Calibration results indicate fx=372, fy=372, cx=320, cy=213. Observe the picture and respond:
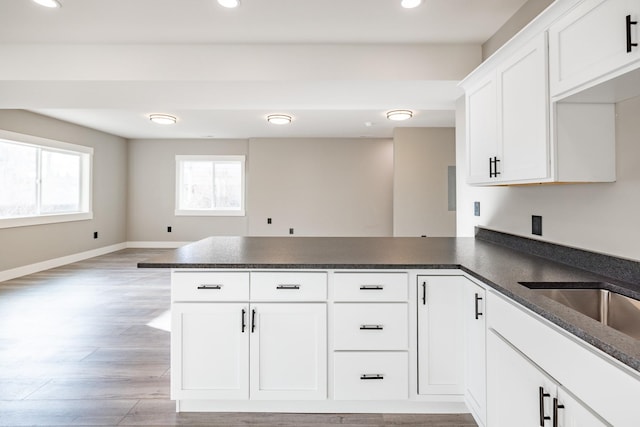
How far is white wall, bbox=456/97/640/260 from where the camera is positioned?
63.1 inches

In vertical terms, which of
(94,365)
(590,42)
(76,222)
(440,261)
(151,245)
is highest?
(590,42)

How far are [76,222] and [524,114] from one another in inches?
297

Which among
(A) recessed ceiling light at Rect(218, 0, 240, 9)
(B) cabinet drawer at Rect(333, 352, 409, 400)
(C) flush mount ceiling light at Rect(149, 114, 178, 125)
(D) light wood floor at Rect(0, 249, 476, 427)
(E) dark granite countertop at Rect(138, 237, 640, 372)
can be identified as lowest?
(D) light wood floor at Rect(0, 249, 476, 427)

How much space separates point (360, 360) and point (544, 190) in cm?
148

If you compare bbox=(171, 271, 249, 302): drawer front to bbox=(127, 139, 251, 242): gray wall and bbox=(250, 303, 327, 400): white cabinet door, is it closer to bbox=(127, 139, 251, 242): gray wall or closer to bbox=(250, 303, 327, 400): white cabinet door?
bbox=(250, 303, 327, 400): white cabinet door

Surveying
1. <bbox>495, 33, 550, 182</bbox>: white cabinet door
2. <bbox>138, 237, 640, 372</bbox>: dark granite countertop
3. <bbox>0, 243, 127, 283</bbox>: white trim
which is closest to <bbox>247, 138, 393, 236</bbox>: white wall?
<bbox>0, 243, 127, 283</bbox>: white trim

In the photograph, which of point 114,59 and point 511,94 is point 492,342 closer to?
point 511,94

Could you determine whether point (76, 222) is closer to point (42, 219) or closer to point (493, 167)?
point (42, 219)

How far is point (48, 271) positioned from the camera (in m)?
5.96

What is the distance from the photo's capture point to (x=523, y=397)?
1395 mm

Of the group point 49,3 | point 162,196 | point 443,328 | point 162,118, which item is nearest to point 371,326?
point 443,328

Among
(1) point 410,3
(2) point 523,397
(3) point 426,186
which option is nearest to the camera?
(2) point 523,397

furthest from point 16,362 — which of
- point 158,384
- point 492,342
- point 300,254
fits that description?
point 492,342

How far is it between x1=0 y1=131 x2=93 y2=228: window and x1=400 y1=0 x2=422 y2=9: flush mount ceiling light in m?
5.70
